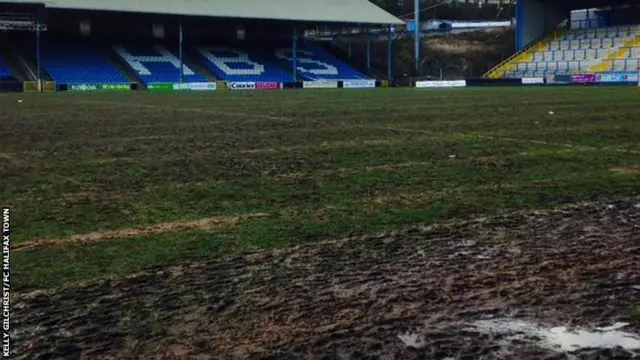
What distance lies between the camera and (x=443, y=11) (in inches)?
3568

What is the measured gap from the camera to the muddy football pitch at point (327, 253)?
3244 millimetres

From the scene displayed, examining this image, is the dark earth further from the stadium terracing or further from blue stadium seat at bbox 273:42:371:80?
blue stadium seat at bbox 273:42:371:80

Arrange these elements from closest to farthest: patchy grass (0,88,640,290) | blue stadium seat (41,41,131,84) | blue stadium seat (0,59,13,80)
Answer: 1. patchy grass (0,88,640,290)
2. blue stadium seat (0,59,13,80)
3. blue stadium seat (41,41,131,84)

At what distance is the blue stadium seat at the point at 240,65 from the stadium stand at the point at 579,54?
16932 mm

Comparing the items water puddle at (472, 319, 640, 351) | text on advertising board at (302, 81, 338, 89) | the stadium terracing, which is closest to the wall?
the stadium terracing

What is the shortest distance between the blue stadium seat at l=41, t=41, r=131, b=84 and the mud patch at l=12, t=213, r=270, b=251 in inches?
1701

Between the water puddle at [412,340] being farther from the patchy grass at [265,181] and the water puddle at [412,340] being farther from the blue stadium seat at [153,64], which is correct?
the blue stadium seat at [153,64]

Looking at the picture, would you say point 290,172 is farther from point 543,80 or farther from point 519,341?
point 543,80

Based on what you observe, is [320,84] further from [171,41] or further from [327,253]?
[327,253]

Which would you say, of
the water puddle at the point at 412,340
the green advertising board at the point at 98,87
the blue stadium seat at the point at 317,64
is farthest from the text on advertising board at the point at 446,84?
the water puddle at the point at 412,340

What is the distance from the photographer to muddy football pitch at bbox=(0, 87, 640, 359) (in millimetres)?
3244

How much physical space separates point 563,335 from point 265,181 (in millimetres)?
4672

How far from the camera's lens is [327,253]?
15.3 feet

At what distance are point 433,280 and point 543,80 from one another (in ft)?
161
